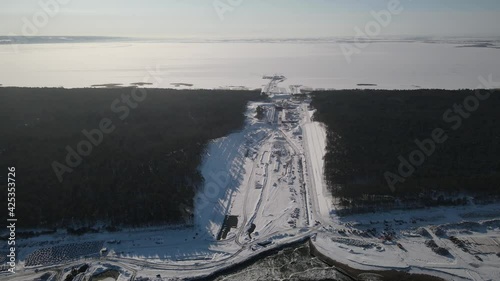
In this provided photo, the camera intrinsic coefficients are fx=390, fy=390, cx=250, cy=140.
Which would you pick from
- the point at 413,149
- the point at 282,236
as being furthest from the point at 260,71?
the point at 282,236

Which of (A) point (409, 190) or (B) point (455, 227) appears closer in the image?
(B) point (455, 227)

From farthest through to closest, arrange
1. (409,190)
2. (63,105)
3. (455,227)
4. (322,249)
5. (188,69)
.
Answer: (188,69), (63,105), (409,190), (455,227), (322,249)

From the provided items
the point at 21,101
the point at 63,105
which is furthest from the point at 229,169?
Answer: the point at 21,101

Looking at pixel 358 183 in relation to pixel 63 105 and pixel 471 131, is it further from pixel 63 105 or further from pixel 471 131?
pixel 63 105

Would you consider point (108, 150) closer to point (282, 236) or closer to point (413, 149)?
point (282, 236)

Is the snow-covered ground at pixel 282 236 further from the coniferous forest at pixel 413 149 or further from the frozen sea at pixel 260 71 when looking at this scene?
the frozen sea at pixel 260 71

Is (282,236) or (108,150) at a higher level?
(108,150)
